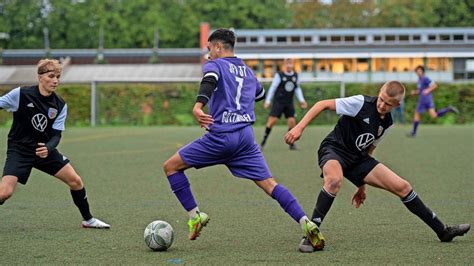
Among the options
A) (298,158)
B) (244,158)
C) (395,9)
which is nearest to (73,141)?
(298,158)

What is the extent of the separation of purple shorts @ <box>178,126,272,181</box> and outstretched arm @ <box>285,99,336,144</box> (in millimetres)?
402

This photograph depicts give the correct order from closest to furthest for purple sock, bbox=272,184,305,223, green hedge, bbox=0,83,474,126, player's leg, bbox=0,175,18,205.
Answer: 1. purple sock, bbox=272,184,305,223
2. player's leg, bbox=0,175,18,205
3. green hedge, bbox=0,83,474,126

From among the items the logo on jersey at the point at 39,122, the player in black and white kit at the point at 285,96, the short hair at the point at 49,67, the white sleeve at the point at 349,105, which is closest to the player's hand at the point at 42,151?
the logo on jersey at the point at 39,122

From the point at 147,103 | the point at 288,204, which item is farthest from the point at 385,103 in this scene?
the point at 147,103

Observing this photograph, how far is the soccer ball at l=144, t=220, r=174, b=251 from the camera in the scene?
6.78 meters

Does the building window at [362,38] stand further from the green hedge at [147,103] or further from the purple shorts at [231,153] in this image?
the purple shorts at [231,153]

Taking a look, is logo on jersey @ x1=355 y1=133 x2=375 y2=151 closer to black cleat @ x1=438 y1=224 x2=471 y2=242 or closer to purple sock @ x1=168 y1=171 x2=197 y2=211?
black cleat @ x1=438 y1=224 x2=471 y2=242

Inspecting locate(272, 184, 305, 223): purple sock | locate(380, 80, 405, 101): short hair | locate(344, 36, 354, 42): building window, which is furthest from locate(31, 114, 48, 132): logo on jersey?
locate(344, 36, 354, 42): building window

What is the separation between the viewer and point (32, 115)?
750cm

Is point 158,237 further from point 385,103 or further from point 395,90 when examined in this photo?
point 395,90

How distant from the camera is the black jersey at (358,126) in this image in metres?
7.04

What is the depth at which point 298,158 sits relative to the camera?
16234 millimetres

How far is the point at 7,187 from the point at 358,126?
10.1 ft

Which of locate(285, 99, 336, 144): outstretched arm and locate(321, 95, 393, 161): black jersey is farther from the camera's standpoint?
locate(321, 95, 393, 161): black jersey
